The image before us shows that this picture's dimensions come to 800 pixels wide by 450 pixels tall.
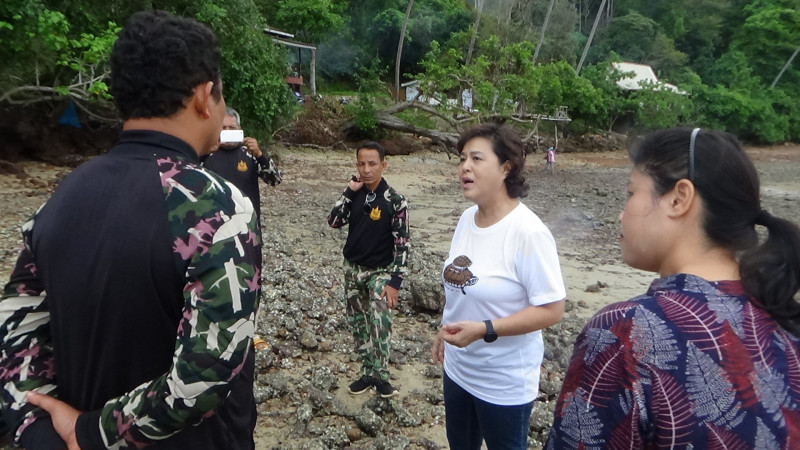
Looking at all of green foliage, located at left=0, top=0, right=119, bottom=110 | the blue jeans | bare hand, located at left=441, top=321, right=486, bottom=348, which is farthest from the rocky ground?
green foliage, located at left=0, top=0, right=119, bottom=110

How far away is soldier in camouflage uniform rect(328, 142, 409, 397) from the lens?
13.7 feet

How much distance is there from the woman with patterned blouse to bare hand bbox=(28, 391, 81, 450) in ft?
4.20

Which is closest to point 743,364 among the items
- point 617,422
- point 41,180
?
point 617,422

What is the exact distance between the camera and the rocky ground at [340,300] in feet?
13.2

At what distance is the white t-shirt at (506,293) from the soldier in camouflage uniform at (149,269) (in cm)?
124

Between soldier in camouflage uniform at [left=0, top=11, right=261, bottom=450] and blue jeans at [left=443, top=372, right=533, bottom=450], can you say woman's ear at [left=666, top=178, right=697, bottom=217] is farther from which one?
blue jeans at [left=443, top=372, right=533, bottom=450]

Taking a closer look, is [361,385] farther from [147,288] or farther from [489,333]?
[147,288]

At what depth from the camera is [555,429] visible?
1.29m

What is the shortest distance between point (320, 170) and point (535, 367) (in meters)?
17.1

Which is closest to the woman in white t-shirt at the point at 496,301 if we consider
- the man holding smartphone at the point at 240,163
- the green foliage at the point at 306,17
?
the man holding smartphone at the point at 240,163

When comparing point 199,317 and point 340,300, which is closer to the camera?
point 199,317

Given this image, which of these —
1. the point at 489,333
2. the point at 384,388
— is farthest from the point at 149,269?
the point at 384,388

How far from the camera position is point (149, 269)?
1370 mm

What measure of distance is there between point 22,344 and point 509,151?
207 centimetres
